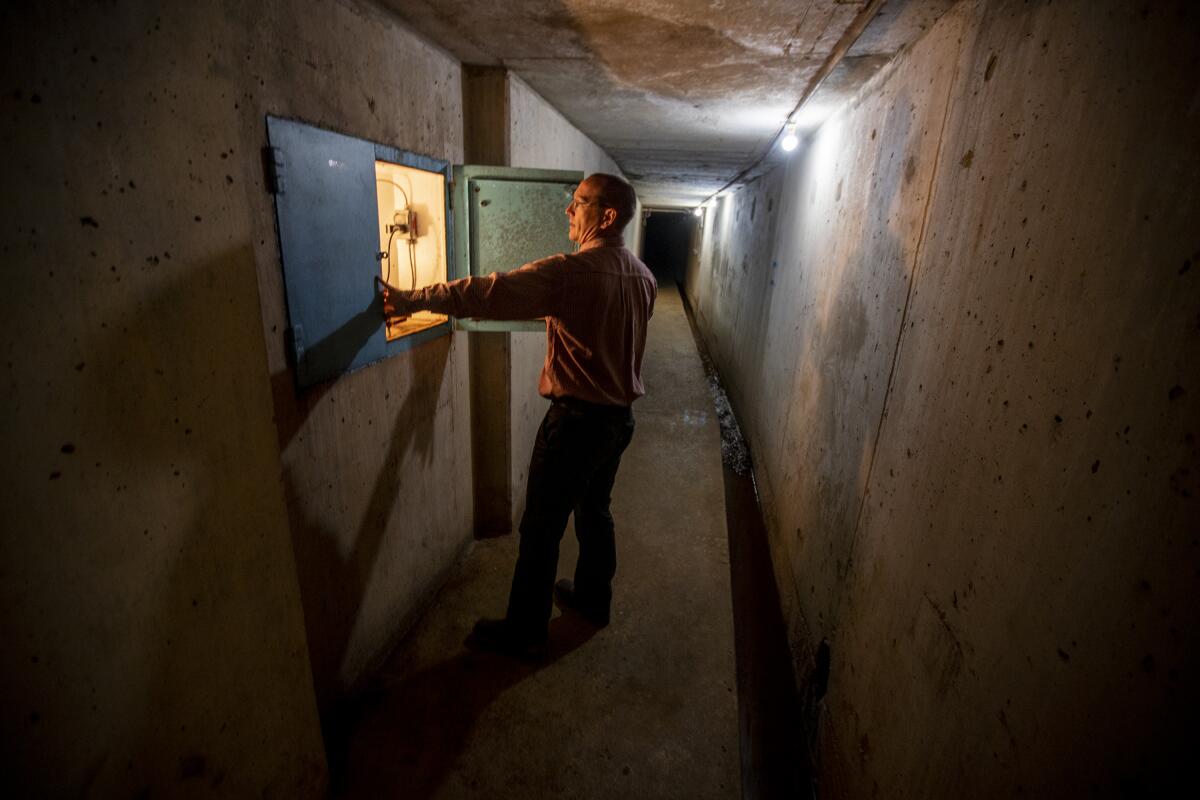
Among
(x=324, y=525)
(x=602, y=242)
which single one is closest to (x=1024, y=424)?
(x=602, y=242)

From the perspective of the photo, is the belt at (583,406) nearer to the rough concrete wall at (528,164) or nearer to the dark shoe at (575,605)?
the rough concrete wall at (528,164)

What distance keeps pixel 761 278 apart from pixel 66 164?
5702mm

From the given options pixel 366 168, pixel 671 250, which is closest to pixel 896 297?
pixel 366 168

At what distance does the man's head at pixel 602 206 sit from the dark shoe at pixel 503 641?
2.02 meters

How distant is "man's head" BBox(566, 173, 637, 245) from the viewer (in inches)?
91.0

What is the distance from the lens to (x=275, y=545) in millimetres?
1473

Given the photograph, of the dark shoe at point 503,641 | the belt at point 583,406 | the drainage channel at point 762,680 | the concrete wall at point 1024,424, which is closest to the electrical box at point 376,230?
the belt at point 583,406

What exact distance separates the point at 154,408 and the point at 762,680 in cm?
303

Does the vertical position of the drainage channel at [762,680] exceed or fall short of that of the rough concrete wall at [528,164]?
it falls short

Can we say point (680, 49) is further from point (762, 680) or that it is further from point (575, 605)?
point (762, 680)

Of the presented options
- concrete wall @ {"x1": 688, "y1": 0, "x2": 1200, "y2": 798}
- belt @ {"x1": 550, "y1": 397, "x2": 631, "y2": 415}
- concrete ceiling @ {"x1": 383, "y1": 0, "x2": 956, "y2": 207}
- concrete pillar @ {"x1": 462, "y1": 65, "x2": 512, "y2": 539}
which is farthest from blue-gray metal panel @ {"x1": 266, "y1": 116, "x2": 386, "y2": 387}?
concrete wall @ {"x1": 688, "y1": 0, "x2": 1200, "y2": 798}

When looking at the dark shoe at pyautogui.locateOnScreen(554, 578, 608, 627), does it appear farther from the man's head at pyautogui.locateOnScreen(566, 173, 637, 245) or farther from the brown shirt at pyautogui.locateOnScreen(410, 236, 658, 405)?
the man's head at pyautogui.locateOnScreen(566, 173, 637, 245)

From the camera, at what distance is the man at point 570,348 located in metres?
2.10

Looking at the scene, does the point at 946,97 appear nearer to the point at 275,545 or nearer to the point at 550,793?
the point at 275,545
